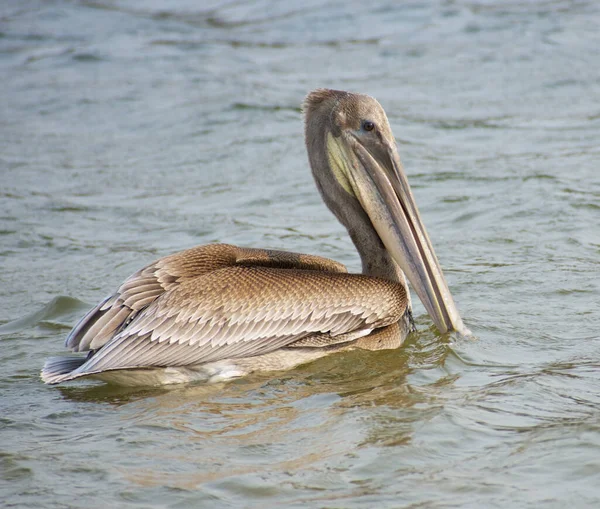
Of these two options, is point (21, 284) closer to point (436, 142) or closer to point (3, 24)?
point (436, 142)

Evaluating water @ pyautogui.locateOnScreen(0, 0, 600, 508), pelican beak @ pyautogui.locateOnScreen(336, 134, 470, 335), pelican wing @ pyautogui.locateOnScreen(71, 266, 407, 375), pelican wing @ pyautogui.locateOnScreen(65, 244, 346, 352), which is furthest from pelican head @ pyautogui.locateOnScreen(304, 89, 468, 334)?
pelican wing @ pyautogui.locateOnScreen(65, 244, 346, 352)

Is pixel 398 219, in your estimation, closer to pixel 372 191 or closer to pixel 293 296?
pixel 372 191

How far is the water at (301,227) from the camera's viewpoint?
3.90 m

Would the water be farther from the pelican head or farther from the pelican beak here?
the pelican head

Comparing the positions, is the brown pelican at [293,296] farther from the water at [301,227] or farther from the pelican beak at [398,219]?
the water at [301,227]

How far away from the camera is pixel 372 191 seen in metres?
5.28

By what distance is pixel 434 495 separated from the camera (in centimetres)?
361

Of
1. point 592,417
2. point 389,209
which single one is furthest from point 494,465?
point 389,209

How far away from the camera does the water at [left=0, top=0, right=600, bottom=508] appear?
12.8 feet

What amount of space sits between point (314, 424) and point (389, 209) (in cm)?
139

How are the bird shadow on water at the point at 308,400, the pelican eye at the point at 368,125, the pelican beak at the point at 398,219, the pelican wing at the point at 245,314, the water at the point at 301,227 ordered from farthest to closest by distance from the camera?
the pelican eye at the point at 368,125 → the pelican beak at the point at 398,219 → the pelican wing at the point at 245,314 → the bird shadow on water at the point at 308,400 → the water at the point at 301,227

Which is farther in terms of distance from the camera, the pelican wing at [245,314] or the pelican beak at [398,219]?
the pelican beak at [398,219]

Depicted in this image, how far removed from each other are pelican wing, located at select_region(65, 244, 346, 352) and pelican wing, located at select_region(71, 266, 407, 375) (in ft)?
0.19

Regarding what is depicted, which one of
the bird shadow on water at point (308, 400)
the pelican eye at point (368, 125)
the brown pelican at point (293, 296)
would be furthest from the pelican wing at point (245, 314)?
the pelican eye at point (368, 125)
